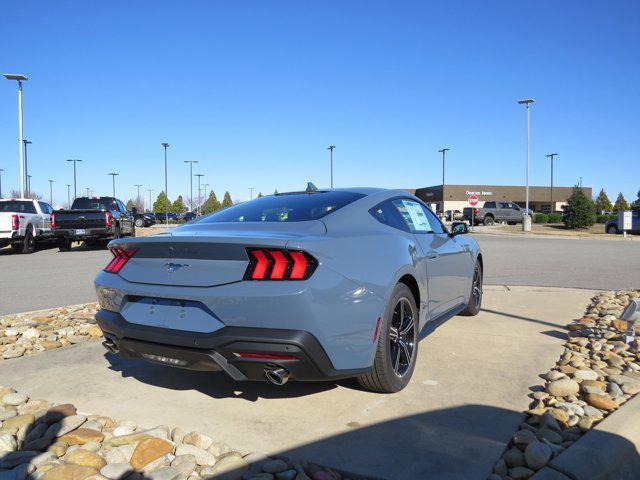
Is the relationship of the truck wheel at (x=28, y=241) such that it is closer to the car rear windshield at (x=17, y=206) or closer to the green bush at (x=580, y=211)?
the car rear windshield at (x=17, y=206)

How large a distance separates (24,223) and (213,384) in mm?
14527

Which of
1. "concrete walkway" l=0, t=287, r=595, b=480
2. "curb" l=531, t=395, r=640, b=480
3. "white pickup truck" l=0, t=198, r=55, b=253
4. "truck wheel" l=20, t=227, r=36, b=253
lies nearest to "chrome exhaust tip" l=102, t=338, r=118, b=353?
"concrete walkway" l=0, t=287, r=595, b=480

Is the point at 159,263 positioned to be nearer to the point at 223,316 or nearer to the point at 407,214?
the point at 223,316

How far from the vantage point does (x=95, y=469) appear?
2645 millimetres

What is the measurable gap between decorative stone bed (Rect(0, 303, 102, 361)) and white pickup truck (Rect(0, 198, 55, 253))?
10.4 m

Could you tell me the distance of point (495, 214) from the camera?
43.5 meters

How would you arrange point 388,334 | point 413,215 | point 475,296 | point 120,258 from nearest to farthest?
point 388,334 < point 120,258 < point 413,215 < point 475,296

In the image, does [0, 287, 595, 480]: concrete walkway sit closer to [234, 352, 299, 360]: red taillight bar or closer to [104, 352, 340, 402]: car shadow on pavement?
[104, 352, 340, 402]: car shadow on pavement

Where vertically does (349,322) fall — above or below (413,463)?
above

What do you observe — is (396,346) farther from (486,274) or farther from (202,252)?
(486,274)

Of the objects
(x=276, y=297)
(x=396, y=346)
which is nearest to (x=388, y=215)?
(x=396, y=346)

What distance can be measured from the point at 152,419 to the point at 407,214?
2561mm

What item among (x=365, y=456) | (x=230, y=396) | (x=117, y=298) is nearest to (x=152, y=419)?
(x=230, y=396)

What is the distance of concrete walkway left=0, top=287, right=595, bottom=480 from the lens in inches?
109
